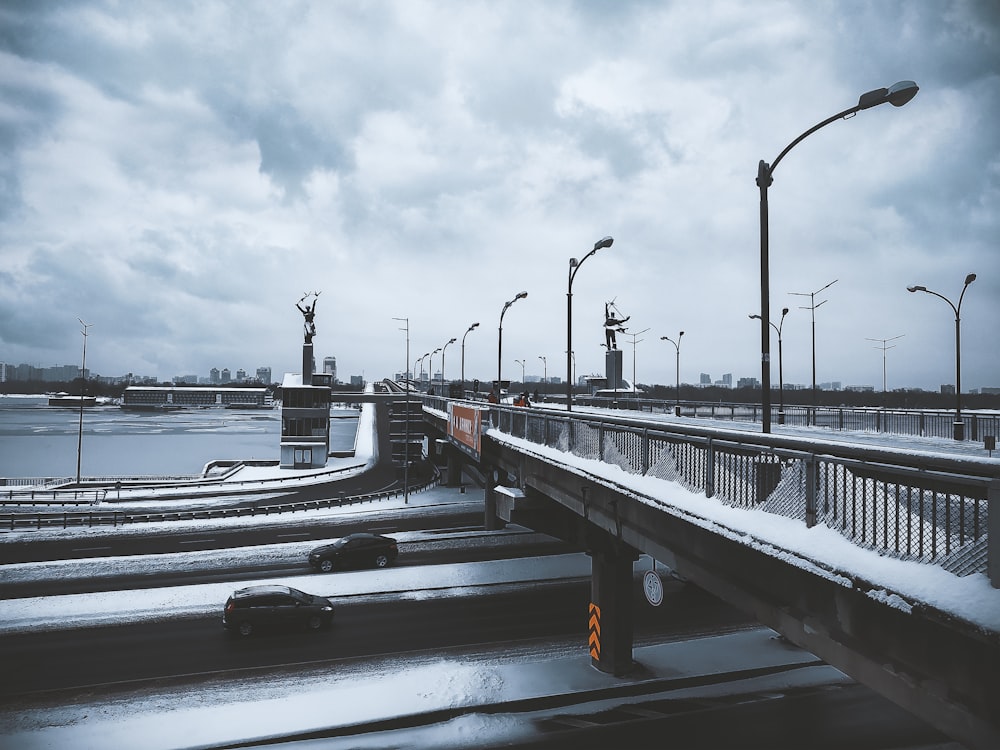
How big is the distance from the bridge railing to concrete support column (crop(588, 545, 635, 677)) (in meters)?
6.06

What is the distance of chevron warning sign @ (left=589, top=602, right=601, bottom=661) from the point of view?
17938mm

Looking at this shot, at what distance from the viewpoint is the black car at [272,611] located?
19812 mm

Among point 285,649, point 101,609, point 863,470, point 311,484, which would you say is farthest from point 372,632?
point 311,484

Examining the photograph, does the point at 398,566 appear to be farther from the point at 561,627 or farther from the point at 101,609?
the point at 101,609

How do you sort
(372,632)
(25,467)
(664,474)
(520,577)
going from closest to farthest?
(664,474) < (372,632) < (520,577) < (25,467)

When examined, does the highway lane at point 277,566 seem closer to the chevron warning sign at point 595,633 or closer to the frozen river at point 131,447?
the chevron warning sign at point 595,633

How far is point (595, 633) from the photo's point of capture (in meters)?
18.0

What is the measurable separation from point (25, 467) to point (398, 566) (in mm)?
62000

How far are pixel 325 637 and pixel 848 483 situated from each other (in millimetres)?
17597

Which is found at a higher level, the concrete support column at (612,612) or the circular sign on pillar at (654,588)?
the circular sign on pillar at (654,588)

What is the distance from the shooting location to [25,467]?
217ft

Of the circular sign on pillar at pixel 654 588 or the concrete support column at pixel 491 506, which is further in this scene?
the concrete support column at pixel 491 506

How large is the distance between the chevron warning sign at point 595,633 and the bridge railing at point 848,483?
7094 mm

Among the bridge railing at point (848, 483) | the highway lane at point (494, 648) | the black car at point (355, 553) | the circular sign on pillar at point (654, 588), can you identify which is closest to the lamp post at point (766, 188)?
the bridge railing at point (848, 483)
